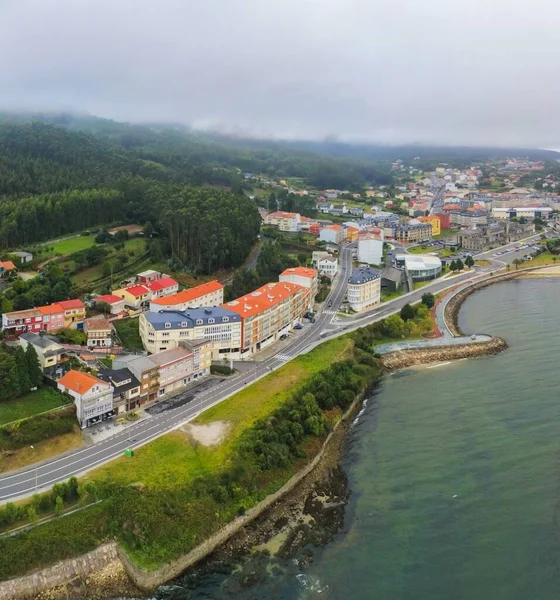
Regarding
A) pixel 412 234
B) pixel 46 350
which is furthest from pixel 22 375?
pixel 412 234

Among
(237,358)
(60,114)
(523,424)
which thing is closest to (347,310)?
(237,358)

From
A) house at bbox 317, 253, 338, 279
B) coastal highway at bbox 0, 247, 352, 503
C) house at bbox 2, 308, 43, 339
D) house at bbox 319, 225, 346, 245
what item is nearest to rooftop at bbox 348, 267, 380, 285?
house at bbox 317, 253, 338, 279

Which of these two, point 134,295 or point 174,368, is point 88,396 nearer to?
point 174,368

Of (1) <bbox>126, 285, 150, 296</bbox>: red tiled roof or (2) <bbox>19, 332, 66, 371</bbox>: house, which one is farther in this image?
(1) <bbox>126, 285, 150, 296</bbox>: red tiled roof

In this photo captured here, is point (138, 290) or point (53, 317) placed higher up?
point (138, 290)

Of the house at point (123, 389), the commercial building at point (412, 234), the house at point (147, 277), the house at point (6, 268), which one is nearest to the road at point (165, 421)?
the house at point (123, 389)

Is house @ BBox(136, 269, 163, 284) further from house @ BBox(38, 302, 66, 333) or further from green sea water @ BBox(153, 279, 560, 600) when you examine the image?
green sea water @ BBox(153, 279, 560, 600)
